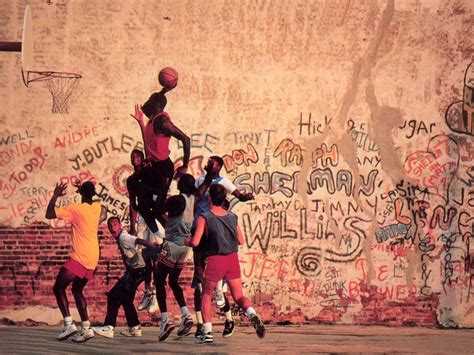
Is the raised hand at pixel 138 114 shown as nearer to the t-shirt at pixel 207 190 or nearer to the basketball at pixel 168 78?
the basketball at pixel 168 78

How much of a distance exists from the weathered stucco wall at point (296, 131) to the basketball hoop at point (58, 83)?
0.09 metres

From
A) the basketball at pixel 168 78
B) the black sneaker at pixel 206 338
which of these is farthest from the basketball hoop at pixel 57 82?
the black sneaker at pixel 206 338

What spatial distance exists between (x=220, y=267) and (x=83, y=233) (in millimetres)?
2056

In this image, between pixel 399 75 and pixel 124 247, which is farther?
pixel 399 75

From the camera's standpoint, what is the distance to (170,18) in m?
18.3

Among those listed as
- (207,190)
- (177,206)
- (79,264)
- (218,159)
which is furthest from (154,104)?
(79,264)

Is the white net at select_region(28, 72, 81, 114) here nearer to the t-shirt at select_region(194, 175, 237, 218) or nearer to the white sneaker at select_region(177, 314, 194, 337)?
the t-shirt at select_region(194, 175, 237, 218)

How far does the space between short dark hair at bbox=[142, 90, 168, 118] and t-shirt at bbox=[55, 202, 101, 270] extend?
2.38 metres

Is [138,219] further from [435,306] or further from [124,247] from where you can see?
[435,306]

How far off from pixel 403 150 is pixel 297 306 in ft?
9.36

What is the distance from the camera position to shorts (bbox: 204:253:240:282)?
15297mm

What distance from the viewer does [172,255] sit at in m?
16.4

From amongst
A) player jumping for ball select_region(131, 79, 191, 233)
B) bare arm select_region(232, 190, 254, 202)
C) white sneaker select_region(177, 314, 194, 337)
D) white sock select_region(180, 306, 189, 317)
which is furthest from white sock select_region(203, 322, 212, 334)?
player jumping for ball select_region(131, 79, 191, 233)

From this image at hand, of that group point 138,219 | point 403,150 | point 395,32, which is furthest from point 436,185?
point 138,219
